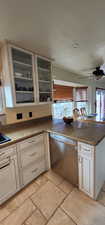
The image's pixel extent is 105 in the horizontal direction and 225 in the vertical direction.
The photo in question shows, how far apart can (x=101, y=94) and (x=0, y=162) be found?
6.18 m

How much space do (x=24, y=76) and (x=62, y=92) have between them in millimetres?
1907

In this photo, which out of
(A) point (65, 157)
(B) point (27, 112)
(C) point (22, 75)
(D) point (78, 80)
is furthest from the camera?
(D) point (78, 80)

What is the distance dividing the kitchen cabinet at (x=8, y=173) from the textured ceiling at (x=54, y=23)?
150 centimetres

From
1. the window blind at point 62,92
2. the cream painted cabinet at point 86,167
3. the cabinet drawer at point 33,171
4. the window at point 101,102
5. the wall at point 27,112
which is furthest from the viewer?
the window at point 101,102

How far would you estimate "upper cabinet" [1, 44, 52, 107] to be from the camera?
5.47ft

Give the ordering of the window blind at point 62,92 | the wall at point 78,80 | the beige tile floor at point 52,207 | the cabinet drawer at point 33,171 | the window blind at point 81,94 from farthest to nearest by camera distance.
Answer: the window blind at point 81,94 < the window blind at point 62,92 < the wall at point 78,80 < the cabinet drawer at point 33,171 < the beige tile floor at point 52,207

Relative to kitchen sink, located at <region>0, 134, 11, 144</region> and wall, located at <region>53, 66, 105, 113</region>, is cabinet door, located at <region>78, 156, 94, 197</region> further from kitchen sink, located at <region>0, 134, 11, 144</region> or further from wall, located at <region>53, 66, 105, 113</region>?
wall, located at <region>53, 66, 105, 113</region>

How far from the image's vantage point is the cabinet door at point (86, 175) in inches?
52.9

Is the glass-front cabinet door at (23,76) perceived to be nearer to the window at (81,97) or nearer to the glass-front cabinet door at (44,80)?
the glass-front cabinet door at (44,80)

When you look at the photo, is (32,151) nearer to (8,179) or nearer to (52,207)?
(8,179)

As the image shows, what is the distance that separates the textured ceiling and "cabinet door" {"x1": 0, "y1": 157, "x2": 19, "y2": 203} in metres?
1.65

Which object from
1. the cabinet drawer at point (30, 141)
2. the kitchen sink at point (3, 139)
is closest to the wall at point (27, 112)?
the kitchen sink at point (3, 139)

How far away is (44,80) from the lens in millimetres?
2264

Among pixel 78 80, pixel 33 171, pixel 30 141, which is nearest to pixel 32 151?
pixel 30 141
